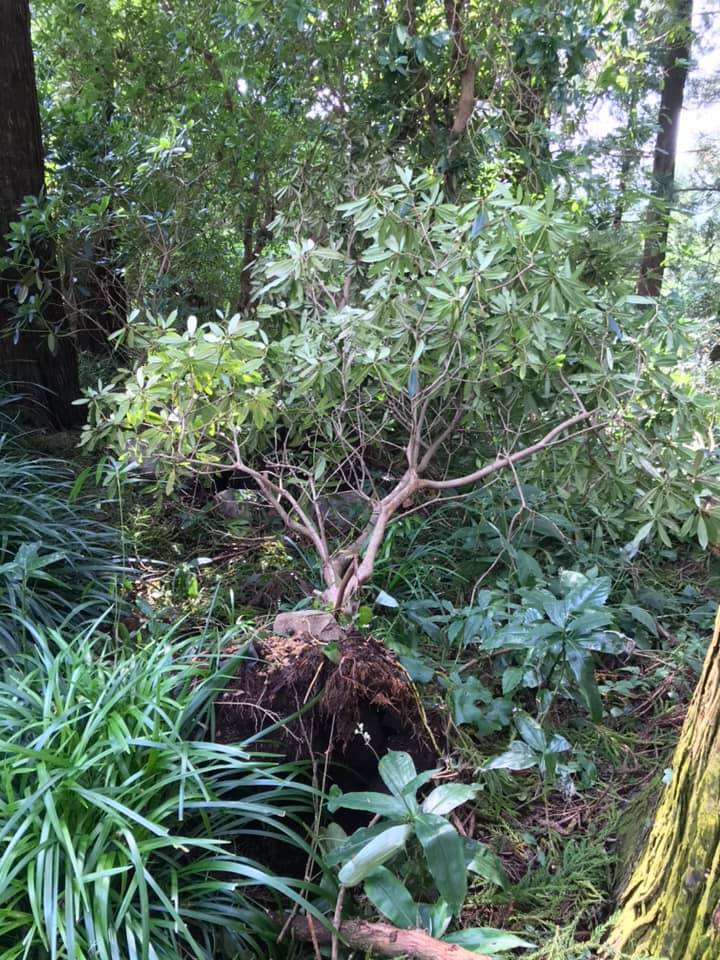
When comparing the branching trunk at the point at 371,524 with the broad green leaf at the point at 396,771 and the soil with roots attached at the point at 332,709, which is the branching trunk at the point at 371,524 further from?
the broad green leaf at the point at 396,771

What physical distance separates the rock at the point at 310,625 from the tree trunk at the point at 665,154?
207 centimetres

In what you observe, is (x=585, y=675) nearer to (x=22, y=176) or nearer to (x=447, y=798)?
(x=447, y=798)

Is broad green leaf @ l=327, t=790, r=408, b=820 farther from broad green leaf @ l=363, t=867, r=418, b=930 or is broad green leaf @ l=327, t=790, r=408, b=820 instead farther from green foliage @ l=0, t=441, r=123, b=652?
green foliage @ l=0, t=441, r=123, b=652

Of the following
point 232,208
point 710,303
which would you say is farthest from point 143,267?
point 710,303

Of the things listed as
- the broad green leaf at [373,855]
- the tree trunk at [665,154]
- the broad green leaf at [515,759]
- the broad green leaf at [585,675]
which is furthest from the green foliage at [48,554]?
the tree trunk at [665,154]

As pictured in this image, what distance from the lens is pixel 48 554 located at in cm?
274

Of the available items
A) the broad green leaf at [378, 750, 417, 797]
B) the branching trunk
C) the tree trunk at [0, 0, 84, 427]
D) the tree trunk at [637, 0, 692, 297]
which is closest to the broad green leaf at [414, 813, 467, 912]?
the broad green leaf at [378, 750, 417, 797]

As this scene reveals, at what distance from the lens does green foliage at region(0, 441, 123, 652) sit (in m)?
2.40

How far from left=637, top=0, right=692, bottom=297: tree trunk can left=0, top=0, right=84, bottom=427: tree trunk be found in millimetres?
3107

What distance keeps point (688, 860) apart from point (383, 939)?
2.09 ft

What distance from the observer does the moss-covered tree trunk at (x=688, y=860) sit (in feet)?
4.34

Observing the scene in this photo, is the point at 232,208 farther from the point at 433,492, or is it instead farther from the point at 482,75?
the point at 433,492

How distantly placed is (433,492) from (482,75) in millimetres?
2043

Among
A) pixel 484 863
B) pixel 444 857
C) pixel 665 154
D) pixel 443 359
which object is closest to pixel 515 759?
pixel 484 863
